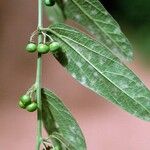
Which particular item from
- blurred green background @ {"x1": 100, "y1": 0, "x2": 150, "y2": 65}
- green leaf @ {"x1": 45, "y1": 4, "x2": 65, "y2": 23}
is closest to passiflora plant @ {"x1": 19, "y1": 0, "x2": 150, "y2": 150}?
green leaf @ {"x1": 45, "y1": 4, "x2": 65, "y2": 23}

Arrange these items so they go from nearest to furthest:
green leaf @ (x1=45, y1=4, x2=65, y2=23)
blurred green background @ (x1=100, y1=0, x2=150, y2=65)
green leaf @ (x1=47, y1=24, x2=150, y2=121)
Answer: green leaf @ (x1=47, y1=24, x2=150, y2=121) < green leaf @ (x1=45, y1=4, x2=65, y2=23) < blurred green background @ (x1=100, y1=0, x2=150, y2=65)

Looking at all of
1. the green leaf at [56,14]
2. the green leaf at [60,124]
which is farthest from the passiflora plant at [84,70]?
the green leaf at [56,14]

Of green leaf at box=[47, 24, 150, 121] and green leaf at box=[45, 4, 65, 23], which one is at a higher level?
green leaf at box=[45, 4, 65, 23]

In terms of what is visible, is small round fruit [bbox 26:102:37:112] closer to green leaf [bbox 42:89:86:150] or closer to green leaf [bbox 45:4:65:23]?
green leaf [bbox 42:89:86:150]

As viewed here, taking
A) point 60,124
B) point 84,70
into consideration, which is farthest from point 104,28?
point 60,124

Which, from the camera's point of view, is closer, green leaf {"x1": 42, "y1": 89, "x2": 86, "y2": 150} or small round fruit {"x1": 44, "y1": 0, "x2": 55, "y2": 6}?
green leaf {"x1": 42, "y1": 89, "x2": 86, "y2": 150}

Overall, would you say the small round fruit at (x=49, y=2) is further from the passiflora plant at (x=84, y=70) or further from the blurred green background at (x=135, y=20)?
the blurred green background at (x=135, y=20)

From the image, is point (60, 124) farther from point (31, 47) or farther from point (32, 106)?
point (31, 47)

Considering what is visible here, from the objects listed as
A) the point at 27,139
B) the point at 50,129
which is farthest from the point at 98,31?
the point at 27,139
